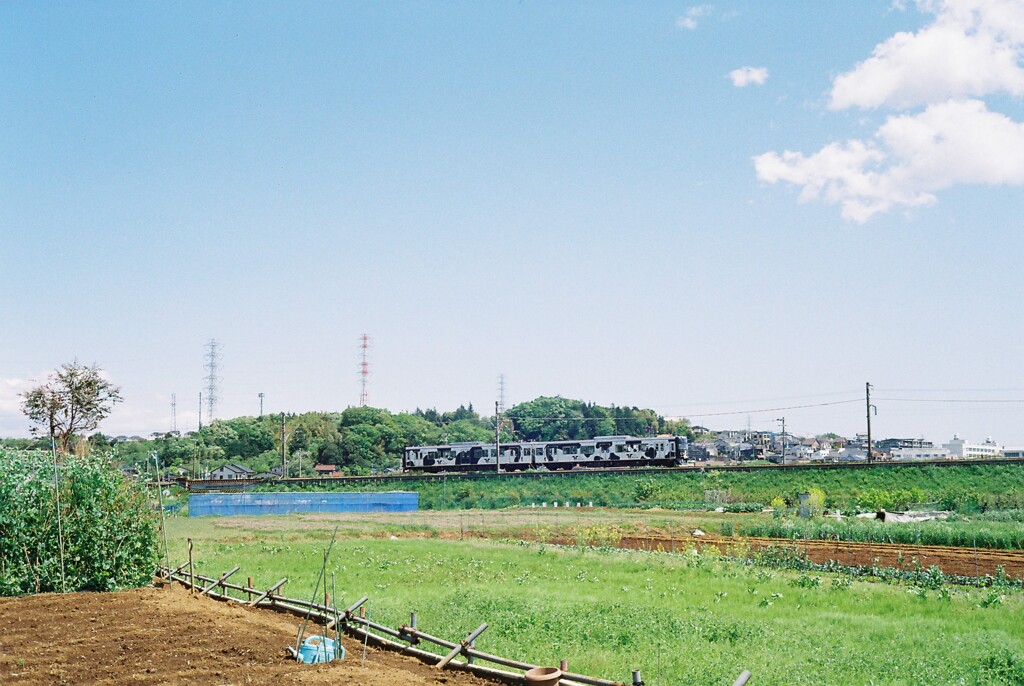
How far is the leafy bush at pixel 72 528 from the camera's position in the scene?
1733 cm

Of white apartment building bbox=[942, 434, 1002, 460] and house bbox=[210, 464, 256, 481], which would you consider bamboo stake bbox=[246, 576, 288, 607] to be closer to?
house bbox=[210, 464, 256, 481]

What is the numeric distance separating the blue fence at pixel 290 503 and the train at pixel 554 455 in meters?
18.3

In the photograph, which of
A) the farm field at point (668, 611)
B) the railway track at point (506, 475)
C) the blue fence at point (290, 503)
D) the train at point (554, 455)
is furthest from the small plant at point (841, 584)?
the train at point (554, 455)

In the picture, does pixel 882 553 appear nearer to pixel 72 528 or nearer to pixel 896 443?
pixel 72 528

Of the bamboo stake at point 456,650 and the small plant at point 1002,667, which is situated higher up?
the bamboo stake at point 456,650

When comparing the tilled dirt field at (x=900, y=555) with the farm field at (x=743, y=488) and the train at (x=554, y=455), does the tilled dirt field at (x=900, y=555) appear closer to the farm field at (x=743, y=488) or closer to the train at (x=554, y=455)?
the farm field at (x=743, y=488)

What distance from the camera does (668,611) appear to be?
15.3m

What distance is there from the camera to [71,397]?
34.7m

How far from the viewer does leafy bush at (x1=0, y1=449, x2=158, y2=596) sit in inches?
682

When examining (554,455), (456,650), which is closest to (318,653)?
(456,650)

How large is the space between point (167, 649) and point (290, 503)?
38.5 metres

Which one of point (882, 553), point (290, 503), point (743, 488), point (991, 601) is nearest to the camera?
point (991, 601)

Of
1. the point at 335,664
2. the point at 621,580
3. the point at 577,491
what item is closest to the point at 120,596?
the point at 335,664

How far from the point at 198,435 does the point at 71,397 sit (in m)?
70.1
